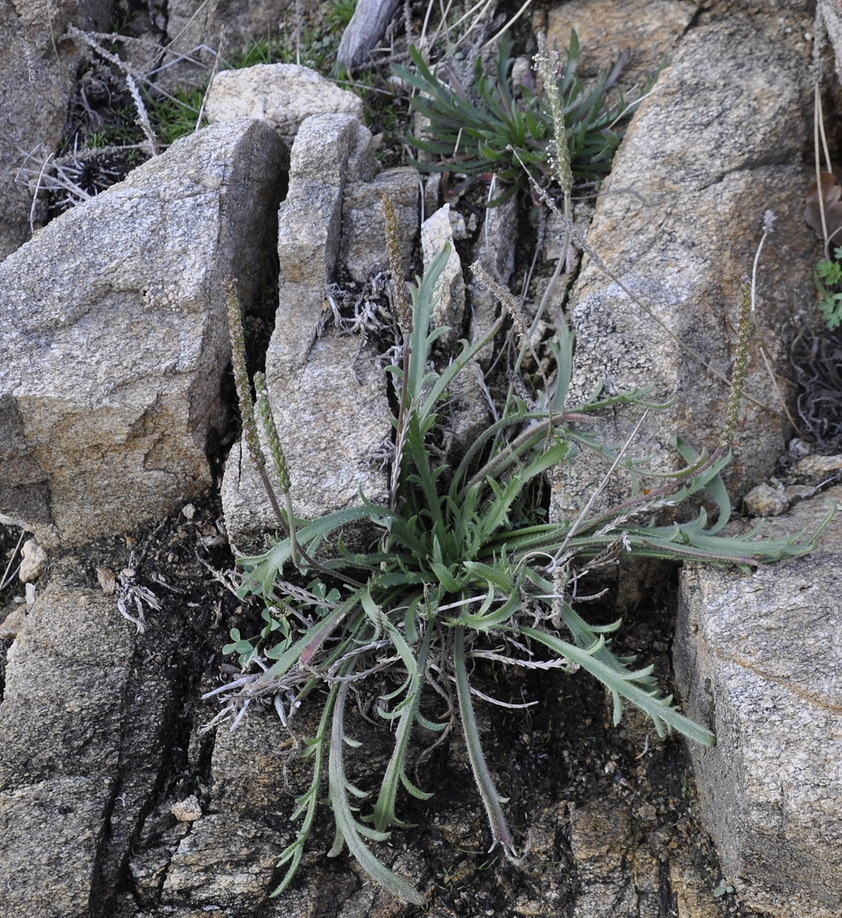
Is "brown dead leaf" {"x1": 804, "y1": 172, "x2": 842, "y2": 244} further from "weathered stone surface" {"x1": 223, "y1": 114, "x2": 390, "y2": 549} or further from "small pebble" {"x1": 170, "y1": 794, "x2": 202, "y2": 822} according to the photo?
"small pebble" {"x1": 170, "y1": 794, "x2": 202, "y2": 822}

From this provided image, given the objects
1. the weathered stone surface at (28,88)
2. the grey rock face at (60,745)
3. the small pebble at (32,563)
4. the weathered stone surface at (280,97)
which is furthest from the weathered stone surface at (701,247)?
the weathered stone surface at (28,88)

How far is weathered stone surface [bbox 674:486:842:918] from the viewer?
2004mm

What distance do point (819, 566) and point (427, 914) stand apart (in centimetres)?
129

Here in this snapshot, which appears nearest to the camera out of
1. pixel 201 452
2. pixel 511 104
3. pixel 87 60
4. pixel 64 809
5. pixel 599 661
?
pixel 599 661

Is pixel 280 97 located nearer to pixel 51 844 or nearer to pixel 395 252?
pixel 395 252

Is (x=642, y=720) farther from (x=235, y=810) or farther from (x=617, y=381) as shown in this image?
(x=235, y=810)

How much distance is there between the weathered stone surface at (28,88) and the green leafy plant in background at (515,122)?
4.38 ft

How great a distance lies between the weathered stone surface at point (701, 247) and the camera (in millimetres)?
2607

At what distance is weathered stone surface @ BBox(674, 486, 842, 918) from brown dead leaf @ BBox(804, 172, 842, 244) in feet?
3.33

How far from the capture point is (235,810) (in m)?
2.36

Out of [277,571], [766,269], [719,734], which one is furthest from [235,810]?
[766,269]

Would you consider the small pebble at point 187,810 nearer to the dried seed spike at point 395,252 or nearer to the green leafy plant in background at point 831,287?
the dried seed spike at point 395,252

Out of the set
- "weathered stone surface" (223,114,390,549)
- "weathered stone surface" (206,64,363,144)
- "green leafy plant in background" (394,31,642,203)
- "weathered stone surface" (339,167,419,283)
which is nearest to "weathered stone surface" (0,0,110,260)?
"weathered stone surface" (206,64,363,144)

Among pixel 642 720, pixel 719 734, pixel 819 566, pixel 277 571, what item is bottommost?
pixel 642 720
